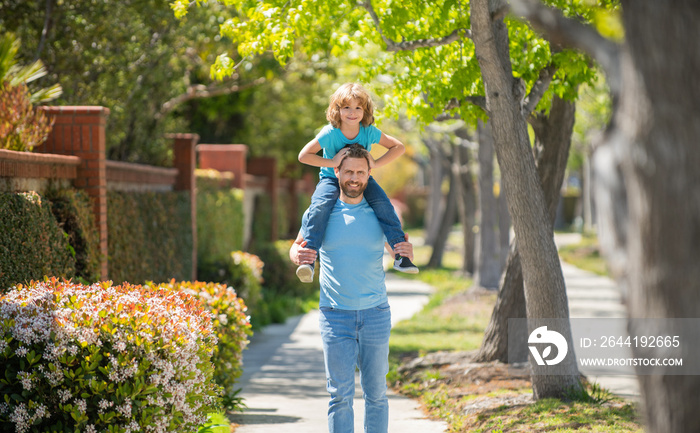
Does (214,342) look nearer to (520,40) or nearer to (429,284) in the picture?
(520,40)

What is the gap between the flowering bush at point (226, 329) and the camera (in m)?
6.71

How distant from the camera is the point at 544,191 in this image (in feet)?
26.1

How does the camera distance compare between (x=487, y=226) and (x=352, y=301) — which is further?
(x=487, y=226)

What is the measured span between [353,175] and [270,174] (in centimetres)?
1545

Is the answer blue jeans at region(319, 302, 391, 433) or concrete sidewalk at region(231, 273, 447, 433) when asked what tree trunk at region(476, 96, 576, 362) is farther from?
blue jeans at region(319, 302, 391, 433)

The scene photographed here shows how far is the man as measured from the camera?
14.8 feet

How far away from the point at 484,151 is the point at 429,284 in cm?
550

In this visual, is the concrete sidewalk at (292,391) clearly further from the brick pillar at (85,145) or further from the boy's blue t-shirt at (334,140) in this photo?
the boy's blue t-shirt at (334,140)

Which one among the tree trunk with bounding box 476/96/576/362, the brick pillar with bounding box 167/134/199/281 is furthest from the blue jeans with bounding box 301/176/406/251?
the brick pillar with bounding box 167/134/199/281

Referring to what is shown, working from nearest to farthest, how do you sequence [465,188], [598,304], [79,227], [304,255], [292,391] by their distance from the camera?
[304,255] → [79,227] → [292,391] → [598,304] → [465,188]

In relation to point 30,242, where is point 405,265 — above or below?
below

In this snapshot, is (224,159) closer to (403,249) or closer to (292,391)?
(292,391)

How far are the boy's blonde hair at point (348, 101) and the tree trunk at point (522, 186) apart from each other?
1.39m

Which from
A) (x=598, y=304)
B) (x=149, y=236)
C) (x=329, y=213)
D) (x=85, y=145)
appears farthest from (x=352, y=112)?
(x=598, y=304)
